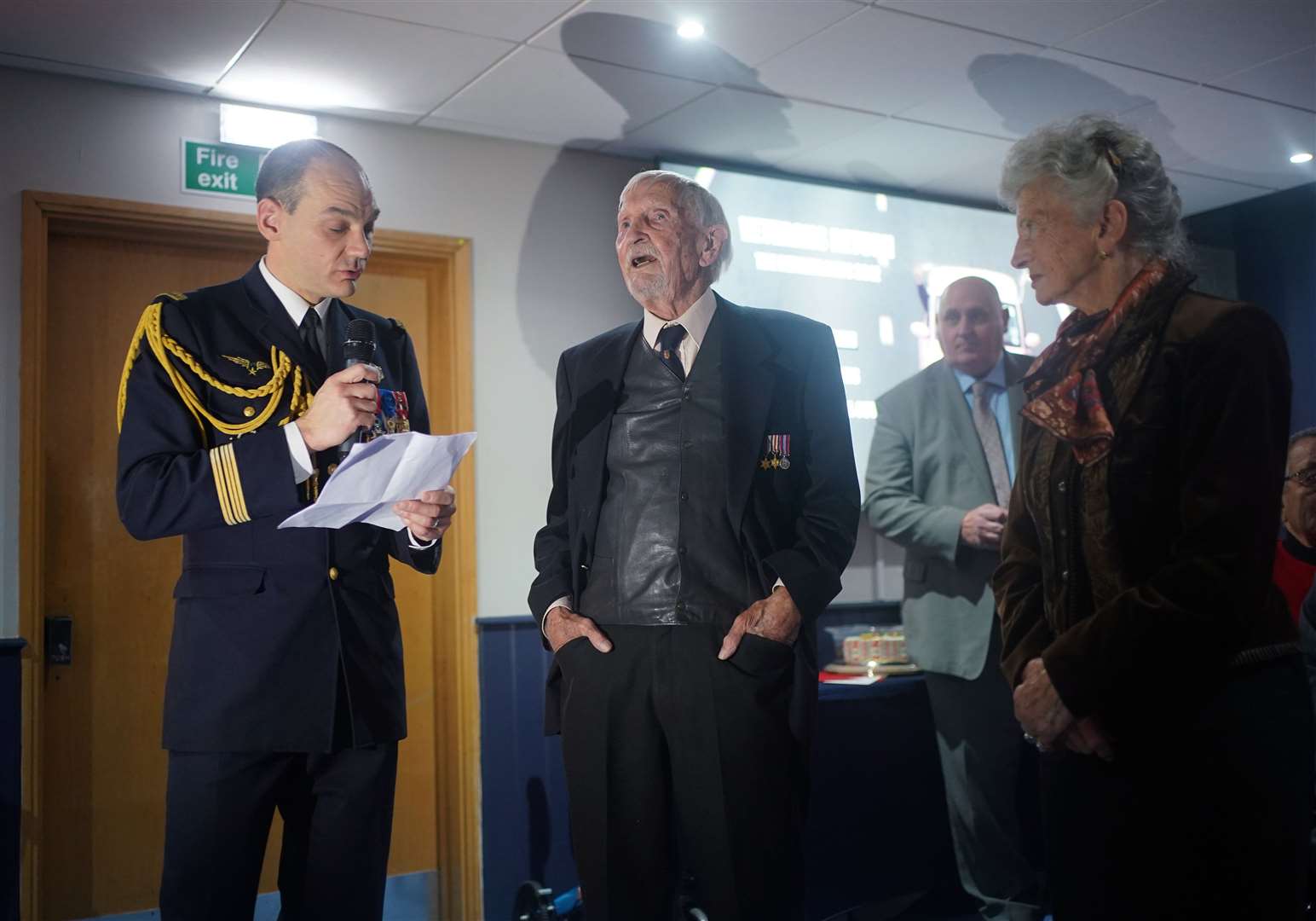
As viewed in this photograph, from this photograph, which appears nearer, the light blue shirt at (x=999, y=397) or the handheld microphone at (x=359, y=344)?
the handheld microphone at (x=359, y=344)

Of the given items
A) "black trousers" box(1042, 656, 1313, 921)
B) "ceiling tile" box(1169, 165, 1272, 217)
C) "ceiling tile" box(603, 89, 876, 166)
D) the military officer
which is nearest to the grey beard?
the military officer

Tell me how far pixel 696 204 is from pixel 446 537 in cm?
226

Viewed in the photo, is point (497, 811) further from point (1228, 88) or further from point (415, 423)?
point (1228, 88)

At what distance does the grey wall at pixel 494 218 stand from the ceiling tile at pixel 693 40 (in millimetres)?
792

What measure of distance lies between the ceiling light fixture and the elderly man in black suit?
2.14m

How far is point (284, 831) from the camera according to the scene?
5.41ft

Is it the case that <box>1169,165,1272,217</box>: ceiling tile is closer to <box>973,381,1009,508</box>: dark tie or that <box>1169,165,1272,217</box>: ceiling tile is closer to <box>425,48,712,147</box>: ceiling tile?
<box>973,381,1009,508</box>: dark tie

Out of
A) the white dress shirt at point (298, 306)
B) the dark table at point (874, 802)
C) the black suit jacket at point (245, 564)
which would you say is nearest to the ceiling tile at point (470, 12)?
the white dress shirt at point (298, 306)

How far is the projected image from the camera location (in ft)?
14.6

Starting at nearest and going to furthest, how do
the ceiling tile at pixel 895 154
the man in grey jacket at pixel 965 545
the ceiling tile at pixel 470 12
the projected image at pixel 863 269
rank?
1. the ceiling tile at pixel 470 12
2. the man in grey jacket at pixel 965 545
3. the ceiling tile at pixel 895 154
4. the projected image at pixel 863 269

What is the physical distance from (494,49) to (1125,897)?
2.85m

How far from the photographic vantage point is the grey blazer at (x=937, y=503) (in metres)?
3.29

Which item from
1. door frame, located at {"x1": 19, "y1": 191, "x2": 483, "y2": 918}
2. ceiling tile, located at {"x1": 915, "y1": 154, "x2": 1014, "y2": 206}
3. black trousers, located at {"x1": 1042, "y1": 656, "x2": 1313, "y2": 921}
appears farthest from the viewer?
ceiling tile, located at {"x1": 915, "y1": 154, "x2": 1014, "y2": 206}

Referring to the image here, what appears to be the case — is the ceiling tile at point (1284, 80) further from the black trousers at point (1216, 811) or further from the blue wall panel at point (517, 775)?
the black trousers at point (1216, 811)
